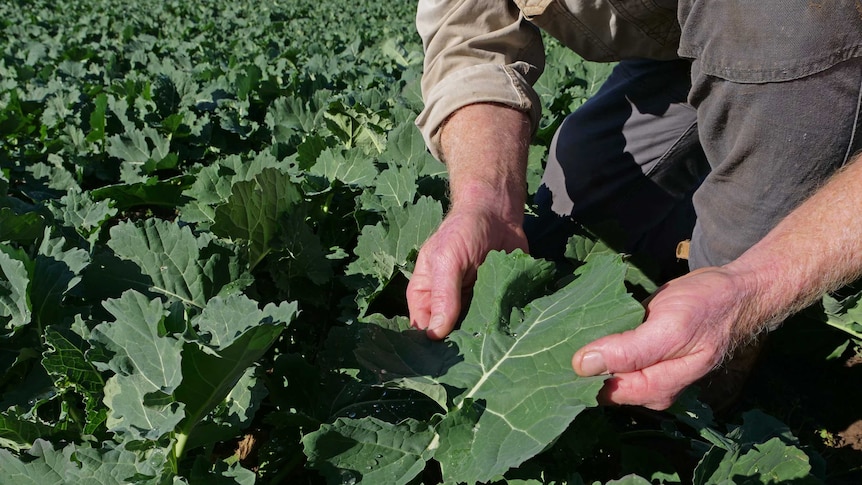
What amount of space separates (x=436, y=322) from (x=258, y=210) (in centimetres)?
81

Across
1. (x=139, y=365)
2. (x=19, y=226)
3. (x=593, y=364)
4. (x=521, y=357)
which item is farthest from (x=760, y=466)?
(x=19, y=226)

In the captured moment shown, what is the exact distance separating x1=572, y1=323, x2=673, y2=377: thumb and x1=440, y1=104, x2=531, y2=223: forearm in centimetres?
73

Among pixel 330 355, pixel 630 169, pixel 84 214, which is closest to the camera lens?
pixel 330 355

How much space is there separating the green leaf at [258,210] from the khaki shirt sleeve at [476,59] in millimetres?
696

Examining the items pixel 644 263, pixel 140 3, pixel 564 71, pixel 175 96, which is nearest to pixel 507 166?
pixel 644 263

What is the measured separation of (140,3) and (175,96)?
45.7 feet

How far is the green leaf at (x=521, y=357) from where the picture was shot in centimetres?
149

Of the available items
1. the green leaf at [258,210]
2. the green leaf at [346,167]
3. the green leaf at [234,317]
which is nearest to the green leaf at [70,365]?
the green leaf at [234,317]

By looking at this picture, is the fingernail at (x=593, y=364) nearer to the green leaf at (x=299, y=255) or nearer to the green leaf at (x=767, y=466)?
the green leaf at (x=767, y=466)

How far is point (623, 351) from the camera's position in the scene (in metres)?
1.62

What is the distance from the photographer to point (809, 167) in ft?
6.65

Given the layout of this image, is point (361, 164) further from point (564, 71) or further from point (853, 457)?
point (564, 71)

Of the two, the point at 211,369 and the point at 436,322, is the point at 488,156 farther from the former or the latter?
the point at 211,369

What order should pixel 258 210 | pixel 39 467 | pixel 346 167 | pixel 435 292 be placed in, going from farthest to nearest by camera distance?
1. pixel 346 167
2. pixel 258 210
3. pixel 435 292
4. pixel 39 467
